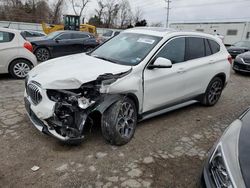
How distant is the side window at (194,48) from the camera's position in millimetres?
4406

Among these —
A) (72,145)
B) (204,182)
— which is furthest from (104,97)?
(204,182)

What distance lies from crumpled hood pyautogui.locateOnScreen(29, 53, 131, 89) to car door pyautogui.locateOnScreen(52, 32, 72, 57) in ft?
24.7

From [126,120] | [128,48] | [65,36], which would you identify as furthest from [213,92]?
[65,36]

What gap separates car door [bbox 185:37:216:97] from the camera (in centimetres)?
438

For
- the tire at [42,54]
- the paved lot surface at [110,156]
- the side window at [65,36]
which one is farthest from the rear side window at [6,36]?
the side window at [65,36]

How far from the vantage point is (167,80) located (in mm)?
3895

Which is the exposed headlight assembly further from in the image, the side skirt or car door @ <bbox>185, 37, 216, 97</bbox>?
car door @ <bbox>185, 37, 216, 97</bbox>

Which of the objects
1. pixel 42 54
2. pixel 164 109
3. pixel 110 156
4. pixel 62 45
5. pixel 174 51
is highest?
pixel 174 51

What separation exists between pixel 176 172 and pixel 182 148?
0.65m

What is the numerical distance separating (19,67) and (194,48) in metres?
5.06

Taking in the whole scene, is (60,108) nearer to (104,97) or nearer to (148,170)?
(104,97)

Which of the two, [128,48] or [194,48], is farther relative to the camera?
[194,48]

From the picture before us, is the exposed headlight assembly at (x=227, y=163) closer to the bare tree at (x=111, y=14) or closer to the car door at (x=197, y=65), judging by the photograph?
the car door at (x=197, y=65)

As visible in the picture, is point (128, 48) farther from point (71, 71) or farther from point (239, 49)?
point (239, 49)
